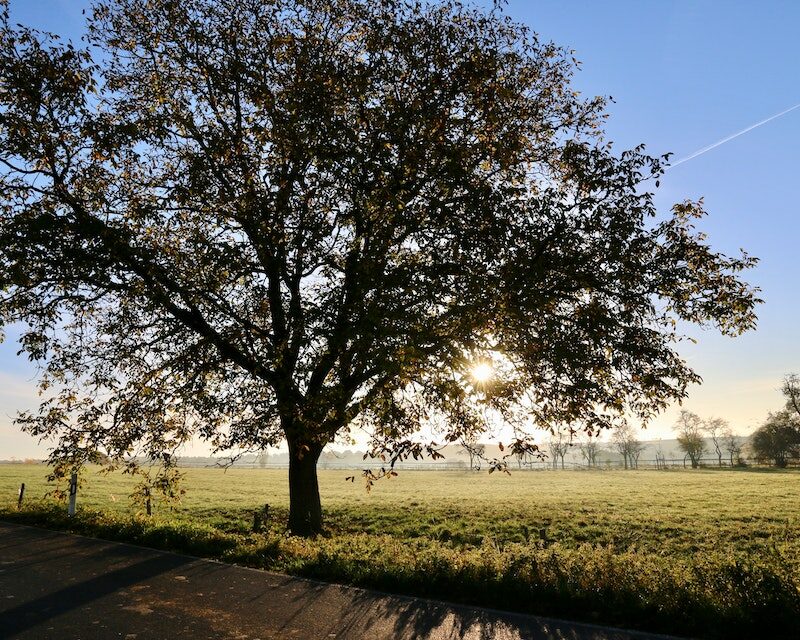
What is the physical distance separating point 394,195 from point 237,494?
35.5 metres

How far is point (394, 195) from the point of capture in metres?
10.8

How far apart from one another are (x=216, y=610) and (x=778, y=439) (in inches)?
3623

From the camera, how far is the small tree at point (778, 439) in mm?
74625

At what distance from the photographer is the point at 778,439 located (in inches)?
2987

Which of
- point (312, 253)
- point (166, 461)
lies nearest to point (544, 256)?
point (312, 253)

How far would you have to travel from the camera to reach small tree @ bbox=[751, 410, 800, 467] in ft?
245

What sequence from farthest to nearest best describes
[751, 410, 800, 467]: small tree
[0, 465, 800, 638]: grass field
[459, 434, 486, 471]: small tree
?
1. [751, 410, 800, 467]: small tree
2. [459, 434, 486, 471]: small tree
3. [0, 465, 800, 638]: grass field

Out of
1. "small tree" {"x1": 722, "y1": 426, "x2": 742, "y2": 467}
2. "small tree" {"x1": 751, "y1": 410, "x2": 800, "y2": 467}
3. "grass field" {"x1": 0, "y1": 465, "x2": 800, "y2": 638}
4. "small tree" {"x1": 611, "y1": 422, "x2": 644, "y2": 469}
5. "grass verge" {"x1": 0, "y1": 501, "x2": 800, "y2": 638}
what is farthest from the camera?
"small tree" {"x1": 611, "y1": 422, "x2": 644, "y2": 469}

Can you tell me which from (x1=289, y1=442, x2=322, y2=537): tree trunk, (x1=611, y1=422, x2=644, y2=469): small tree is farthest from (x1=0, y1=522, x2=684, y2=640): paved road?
(x1=611, y1=422, x2=644, y2=469): small tree

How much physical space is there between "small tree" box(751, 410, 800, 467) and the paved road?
85.1 meters

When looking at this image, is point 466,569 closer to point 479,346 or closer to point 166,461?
point 479,346

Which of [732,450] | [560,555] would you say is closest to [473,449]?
[560,555]

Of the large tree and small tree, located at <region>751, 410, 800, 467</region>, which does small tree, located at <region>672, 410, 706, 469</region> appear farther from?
the large tree

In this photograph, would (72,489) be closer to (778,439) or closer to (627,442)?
(778,439)
